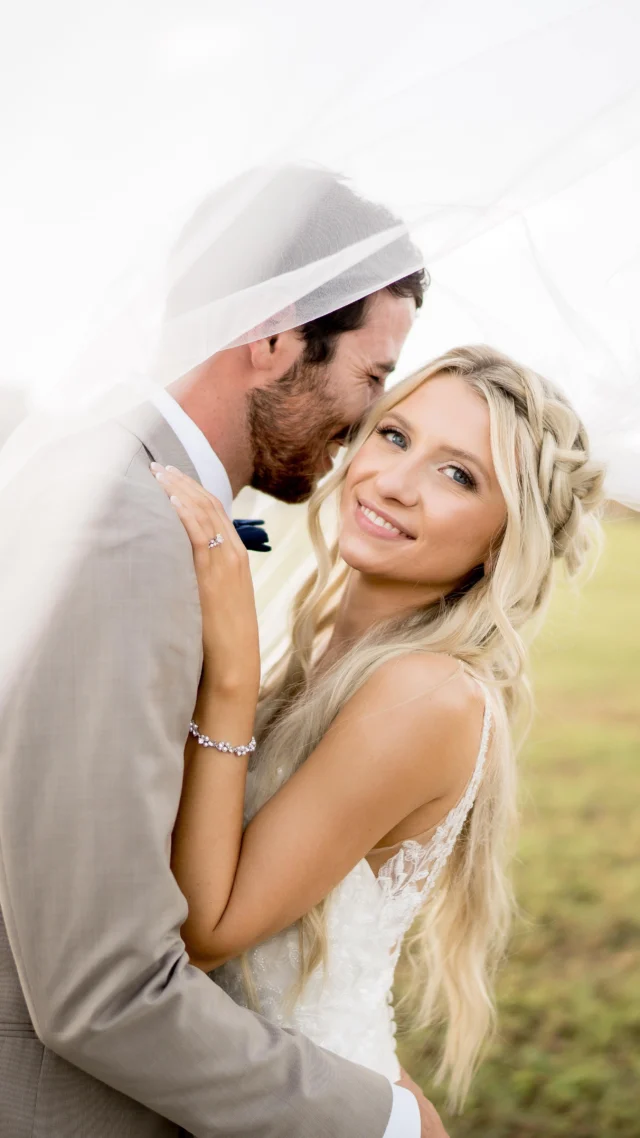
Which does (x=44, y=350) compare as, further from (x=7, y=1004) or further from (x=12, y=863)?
(x=7, y=1004)

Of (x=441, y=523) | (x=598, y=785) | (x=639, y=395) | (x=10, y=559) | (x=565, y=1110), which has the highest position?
(x=639, y=395)

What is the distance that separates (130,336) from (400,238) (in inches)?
18.4

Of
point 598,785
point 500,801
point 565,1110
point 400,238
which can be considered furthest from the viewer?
point 598,785

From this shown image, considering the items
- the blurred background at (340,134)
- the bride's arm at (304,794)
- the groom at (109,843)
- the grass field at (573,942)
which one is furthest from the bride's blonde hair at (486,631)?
the groom at (109,843)

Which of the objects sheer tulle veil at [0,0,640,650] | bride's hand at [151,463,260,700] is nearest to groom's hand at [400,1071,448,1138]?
bride's hand at [151,463,260,700]

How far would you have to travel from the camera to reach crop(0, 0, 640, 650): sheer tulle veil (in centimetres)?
160

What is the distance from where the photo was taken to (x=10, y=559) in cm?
178

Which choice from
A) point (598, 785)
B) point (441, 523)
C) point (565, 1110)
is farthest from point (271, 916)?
point (598, 785)

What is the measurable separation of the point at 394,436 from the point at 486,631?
507 mm

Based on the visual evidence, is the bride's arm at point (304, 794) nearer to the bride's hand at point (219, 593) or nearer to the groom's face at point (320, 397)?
the bride's hand at point (219, 593)

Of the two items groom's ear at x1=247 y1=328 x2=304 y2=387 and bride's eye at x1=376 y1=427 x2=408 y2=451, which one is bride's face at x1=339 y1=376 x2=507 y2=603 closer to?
bride's eye at x1=376 y1=427 x2=408 y2=451

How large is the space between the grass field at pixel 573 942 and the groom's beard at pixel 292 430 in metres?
0.81

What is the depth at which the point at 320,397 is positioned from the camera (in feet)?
7.74

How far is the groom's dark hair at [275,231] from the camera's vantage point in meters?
1.70
